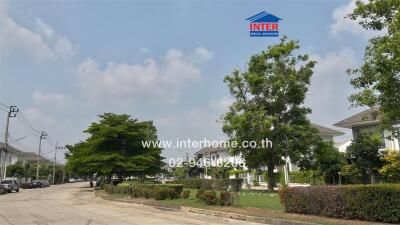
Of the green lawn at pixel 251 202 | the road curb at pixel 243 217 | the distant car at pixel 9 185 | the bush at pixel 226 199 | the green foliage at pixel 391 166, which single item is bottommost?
the road curb at pixel 243 217

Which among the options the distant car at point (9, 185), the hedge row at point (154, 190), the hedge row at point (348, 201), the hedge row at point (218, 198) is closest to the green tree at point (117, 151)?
the distant car at point (9, 185)

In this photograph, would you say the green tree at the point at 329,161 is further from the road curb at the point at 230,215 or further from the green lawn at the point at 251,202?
the road curb at the point at 230,215

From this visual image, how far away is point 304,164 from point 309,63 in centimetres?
798

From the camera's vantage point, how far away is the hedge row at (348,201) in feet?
43.9

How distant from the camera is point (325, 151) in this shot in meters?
34.4

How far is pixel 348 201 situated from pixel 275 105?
2061cm

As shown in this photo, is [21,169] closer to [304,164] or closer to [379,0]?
[304,164]

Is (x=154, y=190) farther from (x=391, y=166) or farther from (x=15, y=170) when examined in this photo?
(x=15, y=170)

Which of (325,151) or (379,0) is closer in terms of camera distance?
(379,0)

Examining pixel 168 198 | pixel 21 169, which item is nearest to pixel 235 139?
pixel 168 198

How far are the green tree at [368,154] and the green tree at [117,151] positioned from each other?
24.3m

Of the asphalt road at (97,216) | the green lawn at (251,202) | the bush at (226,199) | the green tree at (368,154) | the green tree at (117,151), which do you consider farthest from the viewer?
the green tree at (117,151)

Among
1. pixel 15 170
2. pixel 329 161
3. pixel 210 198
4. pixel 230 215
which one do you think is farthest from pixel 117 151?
pixel 15 170

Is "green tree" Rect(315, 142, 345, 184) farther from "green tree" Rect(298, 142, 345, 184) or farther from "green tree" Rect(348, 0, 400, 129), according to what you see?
"green tree" Rect(348, 0, 400, 129)
